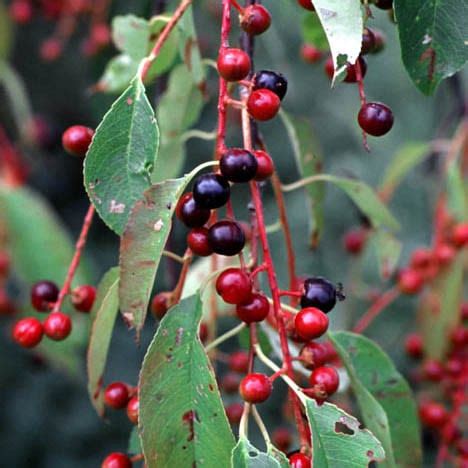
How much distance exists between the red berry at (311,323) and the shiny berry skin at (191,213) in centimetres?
13

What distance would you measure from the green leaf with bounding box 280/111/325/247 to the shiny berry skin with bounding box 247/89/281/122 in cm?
39

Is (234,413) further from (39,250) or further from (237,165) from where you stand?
(39,250)

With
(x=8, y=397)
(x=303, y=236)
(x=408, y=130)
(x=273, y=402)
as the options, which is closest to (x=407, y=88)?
(x=408, y=130)

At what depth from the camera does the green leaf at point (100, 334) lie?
2.95ft

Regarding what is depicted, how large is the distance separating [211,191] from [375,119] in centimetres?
17

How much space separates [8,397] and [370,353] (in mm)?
1493

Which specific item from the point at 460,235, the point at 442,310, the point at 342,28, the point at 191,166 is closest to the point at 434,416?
the point at 442,310

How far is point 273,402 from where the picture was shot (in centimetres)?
204

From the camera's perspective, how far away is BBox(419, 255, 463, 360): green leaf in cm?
155

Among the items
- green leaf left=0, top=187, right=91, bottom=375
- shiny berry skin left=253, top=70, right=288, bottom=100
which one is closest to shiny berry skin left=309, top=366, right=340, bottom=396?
shiny berry skin left=253, top=70, right=288, bottom=100

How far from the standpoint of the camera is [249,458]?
0.73 meters

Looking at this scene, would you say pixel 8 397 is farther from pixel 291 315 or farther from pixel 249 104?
pixel 249 104

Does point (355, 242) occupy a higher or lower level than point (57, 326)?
lower

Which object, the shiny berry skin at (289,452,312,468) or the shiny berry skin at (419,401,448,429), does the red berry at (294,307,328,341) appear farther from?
the shiny berry skin at (419,401,448,429)
